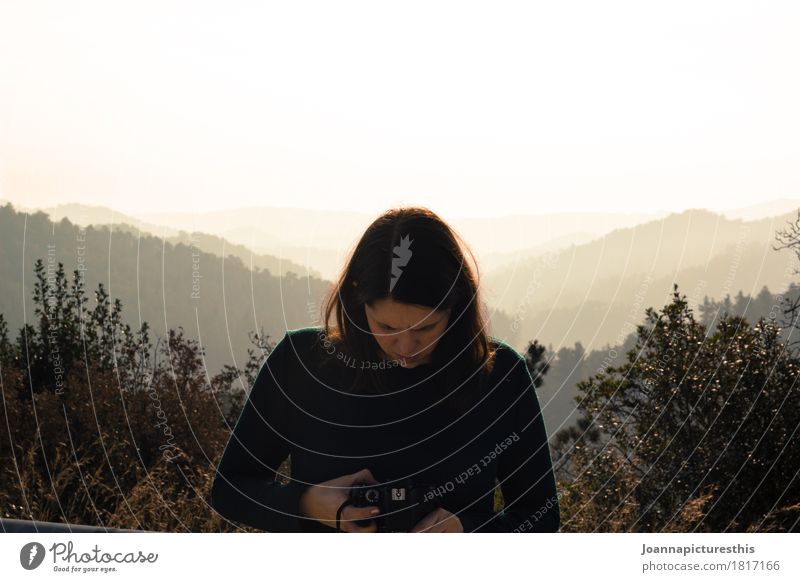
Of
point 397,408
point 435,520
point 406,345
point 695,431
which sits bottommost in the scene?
point 695,431

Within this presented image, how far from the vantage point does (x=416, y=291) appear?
2570 millimetres

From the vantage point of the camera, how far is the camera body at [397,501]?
2537 mm

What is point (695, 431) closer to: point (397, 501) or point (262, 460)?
point (397, 501)

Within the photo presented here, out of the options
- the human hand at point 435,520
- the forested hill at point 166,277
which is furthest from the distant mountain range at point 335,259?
the human hand at point 435,520

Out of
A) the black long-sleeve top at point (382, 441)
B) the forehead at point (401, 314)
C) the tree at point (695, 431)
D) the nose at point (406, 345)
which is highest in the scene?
the forehead at point (401, 314)

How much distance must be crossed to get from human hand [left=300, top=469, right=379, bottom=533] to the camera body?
0.05 feet

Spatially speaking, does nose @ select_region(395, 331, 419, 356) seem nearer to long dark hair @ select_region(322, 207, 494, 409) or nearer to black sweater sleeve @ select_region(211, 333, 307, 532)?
long dark hair @ select_region(322, 207, 494, 409)

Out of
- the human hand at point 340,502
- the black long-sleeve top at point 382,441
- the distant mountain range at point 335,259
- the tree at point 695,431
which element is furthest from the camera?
the tree at point 695,431

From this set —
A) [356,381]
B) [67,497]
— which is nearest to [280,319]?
[356,381]

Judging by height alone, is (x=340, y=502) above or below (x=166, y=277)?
below

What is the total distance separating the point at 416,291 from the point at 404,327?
12 centimetres

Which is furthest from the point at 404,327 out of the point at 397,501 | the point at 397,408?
the point at 397,501

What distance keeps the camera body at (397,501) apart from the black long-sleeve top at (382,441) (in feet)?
0.12

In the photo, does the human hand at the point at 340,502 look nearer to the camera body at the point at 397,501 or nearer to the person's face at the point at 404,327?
the camera body at the point at 397,501
